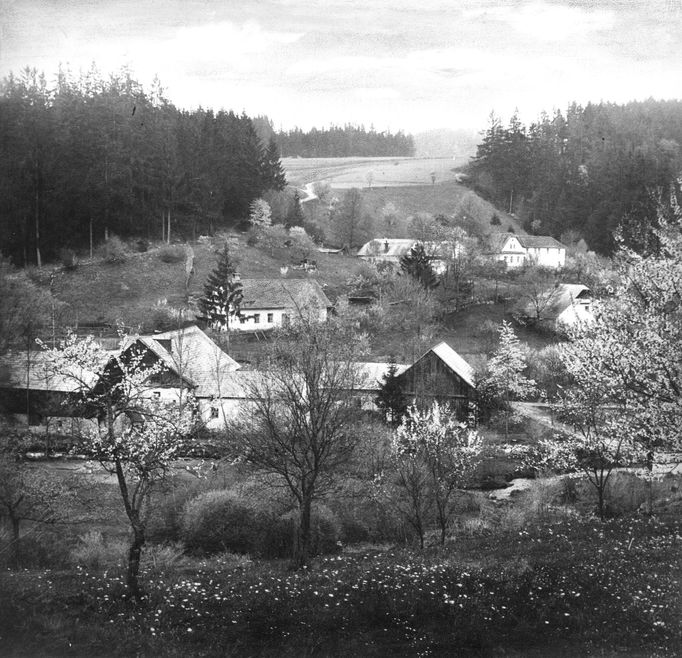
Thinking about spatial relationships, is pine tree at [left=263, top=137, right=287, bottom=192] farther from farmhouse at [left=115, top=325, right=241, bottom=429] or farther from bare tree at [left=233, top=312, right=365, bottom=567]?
bare tree at [left=233, top=312, right=365, bottom=567]

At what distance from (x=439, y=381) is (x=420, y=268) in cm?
1576

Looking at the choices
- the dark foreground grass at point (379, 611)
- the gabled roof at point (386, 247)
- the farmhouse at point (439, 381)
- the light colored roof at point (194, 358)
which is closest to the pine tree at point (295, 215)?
the gabled roof at point (386, 247)

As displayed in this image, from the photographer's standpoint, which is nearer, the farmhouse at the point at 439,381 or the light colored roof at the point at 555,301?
the farmhouse at the point at 439,381

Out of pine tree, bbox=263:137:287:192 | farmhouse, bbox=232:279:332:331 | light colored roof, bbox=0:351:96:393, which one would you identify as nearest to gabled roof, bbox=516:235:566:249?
farmhouse, bbox=232:279:332:331

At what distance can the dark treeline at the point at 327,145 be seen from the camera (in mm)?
46438

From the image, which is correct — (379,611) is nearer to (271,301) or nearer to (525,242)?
(271,301)

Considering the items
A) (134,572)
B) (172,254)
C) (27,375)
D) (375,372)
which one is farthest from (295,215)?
(134,572)

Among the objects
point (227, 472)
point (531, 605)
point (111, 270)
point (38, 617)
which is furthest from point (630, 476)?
point (111, 270)

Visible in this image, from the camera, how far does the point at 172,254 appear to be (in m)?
37.5

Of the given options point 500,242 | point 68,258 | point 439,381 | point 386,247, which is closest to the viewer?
point 439,381

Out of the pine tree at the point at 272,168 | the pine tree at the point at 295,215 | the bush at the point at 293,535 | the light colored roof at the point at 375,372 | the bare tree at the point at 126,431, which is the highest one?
the pine tree at the point at 272,168

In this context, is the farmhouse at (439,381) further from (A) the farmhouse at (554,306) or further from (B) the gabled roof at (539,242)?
(B) the gabled roof at (539,242)

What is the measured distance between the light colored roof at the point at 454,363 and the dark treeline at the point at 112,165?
13404 millimetres

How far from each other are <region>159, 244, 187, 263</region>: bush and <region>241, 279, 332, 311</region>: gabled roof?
3929 mm
